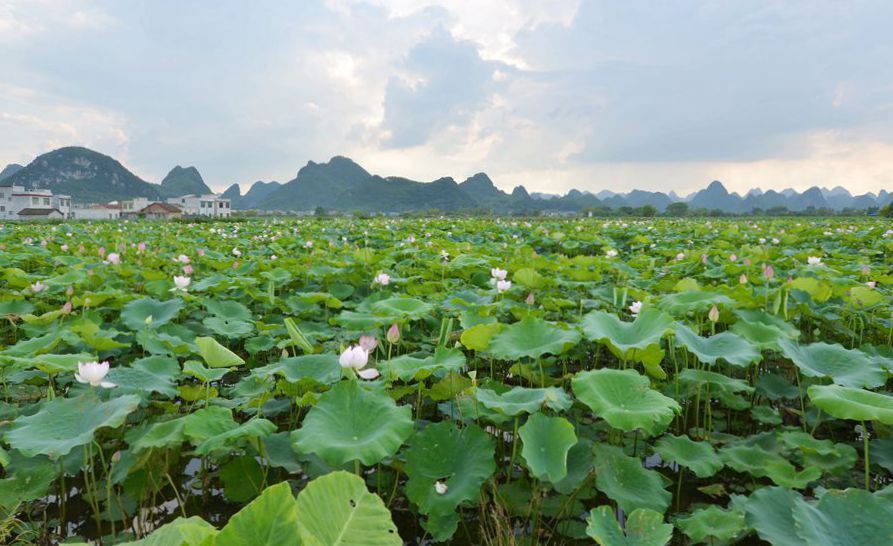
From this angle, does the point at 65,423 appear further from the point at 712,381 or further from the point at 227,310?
the point at 712,381

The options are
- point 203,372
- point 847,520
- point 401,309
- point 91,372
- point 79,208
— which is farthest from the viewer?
point 79,208

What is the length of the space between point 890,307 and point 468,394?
3086 mm

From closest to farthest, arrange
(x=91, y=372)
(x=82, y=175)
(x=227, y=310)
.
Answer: (x=91, y=372)
(x=227, y=310)
(x=82, y=175)

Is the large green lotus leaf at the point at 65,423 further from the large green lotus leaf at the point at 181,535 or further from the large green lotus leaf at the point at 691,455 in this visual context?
the large green lotus leaf at the point at 691,455

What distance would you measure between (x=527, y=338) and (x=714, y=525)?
955mm

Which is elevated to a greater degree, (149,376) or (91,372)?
(91,372)

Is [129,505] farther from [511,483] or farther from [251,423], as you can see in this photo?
[511,483]

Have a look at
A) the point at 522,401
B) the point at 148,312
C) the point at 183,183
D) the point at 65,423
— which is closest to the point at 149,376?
the point at 65,423

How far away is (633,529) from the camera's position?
132 cm

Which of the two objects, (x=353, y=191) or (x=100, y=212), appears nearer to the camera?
(x=100, y=212)

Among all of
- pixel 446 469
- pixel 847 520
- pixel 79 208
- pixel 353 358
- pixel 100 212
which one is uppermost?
pixel 79 208

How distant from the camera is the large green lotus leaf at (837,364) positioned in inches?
77.2

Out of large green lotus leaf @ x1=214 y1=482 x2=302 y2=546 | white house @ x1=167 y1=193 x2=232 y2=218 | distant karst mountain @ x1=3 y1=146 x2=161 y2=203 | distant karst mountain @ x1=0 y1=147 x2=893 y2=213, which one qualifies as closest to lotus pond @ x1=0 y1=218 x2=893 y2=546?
large green lotus leaf @ x1=214 y1=482 x2=302 y2=546

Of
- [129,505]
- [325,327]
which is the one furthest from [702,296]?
[129,505]
